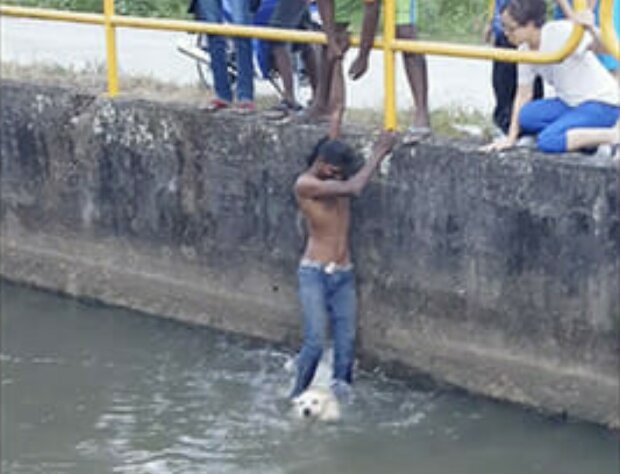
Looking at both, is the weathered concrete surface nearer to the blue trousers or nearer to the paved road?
the blue trousers

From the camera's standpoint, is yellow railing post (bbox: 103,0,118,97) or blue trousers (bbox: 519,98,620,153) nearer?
blue trousers (bbox: 519,98,620,153)

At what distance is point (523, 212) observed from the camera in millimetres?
8695

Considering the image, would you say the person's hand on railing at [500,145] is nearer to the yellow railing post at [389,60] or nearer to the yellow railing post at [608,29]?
the yellow railing post at [389,60]

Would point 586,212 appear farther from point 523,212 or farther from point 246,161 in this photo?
point 246,161

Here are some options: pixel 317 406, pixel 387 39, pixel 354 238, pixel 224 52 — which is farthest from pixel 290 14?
pixel 317 406

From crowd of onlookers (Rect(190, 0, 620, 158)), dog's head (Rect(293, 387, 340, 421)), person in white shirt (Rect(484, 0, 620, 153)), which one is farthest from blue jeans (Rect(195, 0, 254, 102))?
dog's head (Rect(293, 387, 340, 421))

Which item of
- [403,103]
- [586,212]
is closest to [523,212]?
[586,212]

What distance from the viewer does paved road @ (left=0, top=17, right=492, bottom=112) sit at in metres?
11.5

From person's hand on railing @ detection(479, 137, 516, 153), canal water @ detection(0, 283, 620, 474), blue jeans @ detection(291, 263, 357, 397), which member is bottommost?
canal water @ detection(0, 283, 620, 474)

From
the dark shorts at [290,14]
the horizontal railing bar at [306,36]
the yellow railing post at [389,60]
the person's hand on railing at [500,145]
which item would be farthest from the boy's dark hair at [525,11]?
the dark shorts at [290,14]

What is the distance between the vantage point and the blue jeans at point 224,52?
33.0 ft

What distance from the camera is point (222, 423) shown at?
8906mm

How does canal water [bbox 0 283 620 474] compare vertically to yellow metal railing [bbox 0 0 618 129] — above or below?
below

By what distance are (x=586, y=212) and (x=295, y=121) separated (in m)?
1.96
